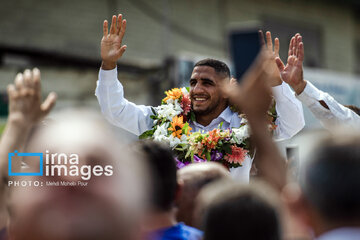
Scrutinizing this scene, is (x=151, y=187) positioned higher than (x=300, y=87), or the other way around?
(x=300, y=87)

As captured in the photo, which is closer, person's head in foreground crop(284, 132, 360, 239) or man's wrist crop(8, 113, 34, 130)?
person's head in foreground crop(284, 132, 360, 239)

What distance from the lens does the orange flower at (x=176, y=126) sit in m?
4.22

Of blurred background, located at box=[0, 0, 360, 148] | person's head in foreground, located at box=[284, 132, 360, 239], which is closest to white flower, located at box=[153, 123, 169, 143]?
person's head in foreground, located at box=[284, 132, 360, 239]

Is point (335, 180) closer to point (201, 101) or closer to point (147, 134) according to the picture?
point (147, 134)

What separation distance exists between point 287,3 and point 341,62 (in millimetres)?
2549

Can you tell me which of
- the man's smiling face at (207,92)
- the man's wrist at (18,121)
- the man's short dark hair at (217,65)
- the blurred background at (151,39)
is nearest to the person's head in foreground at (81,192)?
the man's wrist at (18,121)

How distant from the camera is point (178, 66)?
9.53 metres

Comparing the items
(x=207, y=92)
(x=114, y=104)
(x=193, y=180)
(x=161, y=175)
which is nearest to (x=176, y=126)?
(x=207, y=92)

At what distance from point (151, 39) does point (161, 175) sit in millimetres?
10815

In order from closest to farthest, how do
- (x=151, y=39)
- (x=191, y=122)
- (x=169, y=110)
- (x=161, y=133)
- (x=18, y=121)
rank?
1. (x=18, y=121)
2. (x=161, y=133)
3. (x=169, y=110)
4. (x=191, y=122)
5. (x=151, y=39)

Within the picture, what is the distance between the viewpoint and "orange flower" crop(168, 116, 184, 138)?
4.22m

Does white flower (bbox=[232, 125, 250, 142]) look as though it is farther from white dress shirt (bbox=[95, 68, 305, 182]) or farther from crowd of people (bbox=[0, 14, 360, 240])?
crowd of people (bbox=[0, 14, 360, 240])

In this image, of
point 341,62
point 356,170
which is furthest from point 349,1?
point 356,170

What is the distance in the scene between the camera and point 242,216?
156 cm
